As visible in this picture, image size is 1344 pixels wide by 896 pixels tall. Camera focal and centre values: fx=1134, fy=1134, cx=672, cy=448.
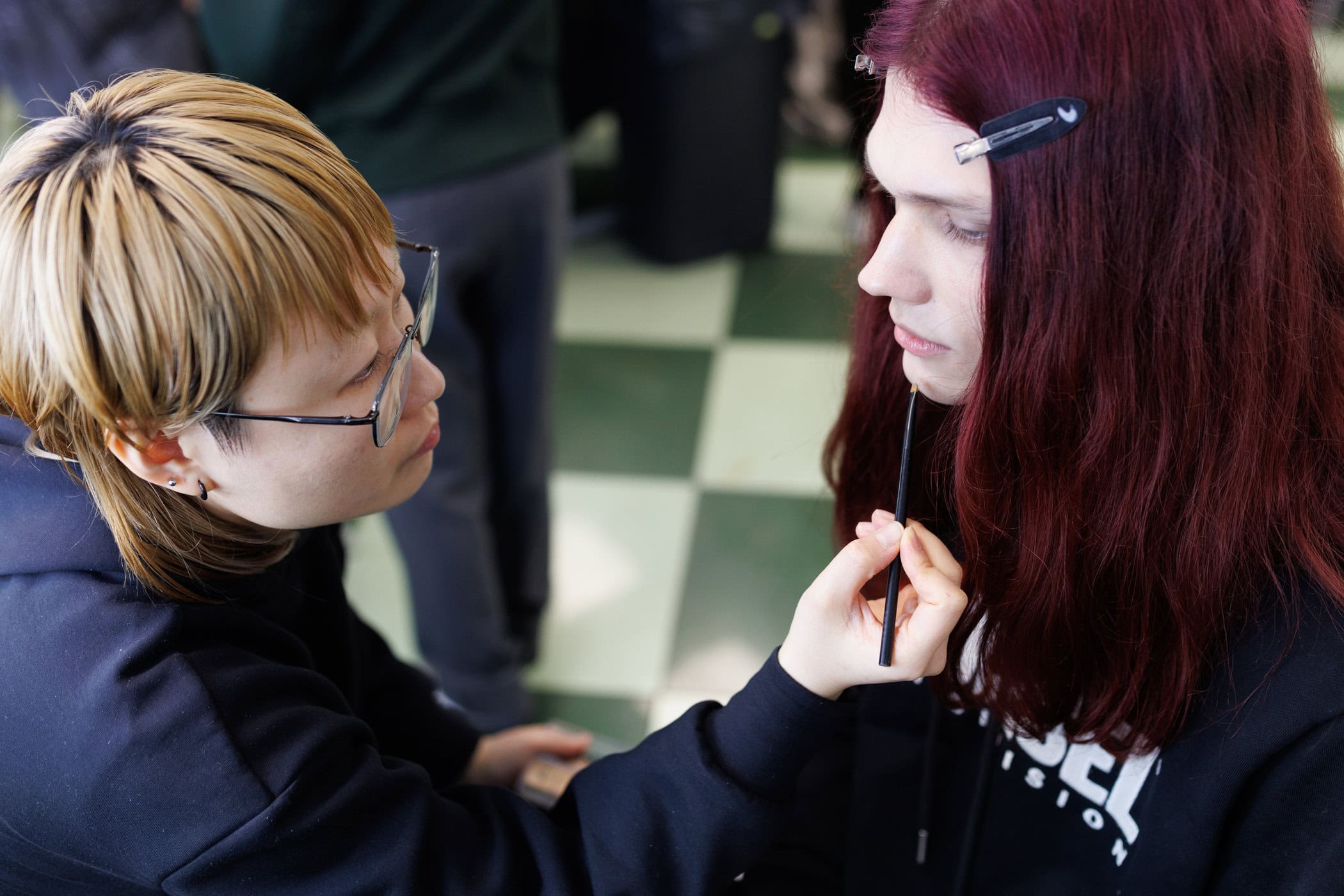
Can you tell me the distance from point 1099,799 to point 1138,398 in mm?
341

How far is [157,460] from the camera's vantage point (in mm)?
778

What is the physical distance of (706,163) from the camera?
9.32 feet

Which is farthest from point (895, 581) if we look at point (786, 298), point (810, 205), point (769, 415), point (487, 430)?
point (810, 205)

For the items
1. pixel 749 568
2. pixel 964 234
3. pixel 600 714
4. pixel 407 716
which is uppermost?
pixel 964 234

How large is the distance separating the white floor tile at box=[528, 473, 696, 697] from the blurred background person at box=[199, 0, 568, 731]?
15cm

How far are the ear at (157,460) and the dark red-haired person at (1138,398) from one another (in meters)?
0.48

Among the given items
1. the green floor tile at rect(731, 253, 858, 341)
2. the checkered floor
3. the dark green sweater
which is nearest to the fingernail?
the checkered floor

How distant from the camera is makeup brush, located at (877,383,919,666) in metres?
0.75

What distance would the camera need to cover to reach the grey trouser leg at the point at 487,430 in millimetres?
1475

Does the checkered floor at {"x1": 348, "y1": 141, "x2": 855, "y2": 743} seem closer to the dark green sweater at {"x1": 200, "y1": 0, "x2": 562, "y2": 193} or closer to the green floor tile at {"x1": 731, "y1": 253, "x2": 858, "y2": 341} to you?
the green floor tile at {"x1": 731, "y1": 253, "x2": 858, "y2": 341}

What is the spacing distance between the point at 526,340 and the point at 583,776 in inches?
34.0

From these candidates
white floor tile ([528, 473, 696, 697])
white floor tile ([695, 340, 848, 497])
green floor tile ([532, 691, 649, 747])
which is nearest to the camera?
green floor tile ([532, 691, 649, 747])

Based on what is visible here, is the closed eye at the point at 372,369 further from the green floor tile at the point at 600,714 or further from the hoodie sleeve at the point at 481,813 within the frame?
the green floor tile at the point at 600,714

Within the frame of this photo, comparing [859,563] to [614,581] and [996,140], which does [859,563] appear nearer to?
[996,140]
